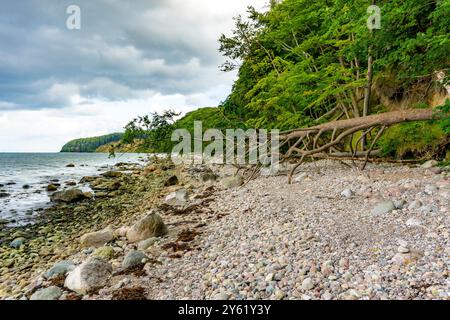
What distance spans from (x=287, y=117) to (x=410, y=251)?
35.9 ft

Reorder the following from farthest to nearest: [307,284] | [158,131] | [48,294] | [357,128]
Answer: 1. [158,131]
2. [357,128]
3. [48,294]
4. [307,284]

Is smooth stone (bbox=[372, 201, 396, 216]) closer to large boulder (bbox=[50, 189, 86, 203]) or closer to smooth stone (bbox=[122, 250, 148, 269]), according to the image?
smooth stone (bbox=[122, 250, 148, 269])

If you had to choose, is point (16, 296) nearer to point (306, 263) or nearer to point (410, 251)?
point (306, 263)

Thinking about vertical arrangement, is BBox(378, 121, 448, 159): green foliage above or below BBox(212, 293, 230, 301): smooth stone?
above

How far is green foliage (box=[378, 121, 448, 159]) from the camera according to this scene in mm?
10227

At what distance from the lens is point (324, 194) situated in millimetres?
7652

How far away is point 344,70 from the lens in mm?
11383

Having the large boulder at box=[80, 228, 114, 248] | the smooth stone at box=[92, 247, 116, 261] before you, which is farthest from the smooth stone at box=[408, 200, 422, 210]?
the large boulder at box=[80, 228, 114, 248]

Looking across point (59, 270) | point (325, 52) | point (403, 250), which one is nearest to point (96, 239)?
point (59, 270)

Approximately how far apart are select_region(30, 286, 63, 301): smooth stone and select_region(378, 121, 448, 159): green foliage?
436 inches

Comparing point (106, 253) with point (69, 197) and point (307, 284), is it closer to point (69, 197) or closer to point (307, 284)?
point (307, 284)

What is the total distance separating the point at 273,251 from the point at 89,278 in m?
2.86

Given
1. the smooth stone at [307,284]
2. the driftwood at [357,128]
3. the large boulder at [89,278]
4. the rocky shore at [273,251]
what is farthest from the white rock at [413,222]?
the large boulder at [89,278]
